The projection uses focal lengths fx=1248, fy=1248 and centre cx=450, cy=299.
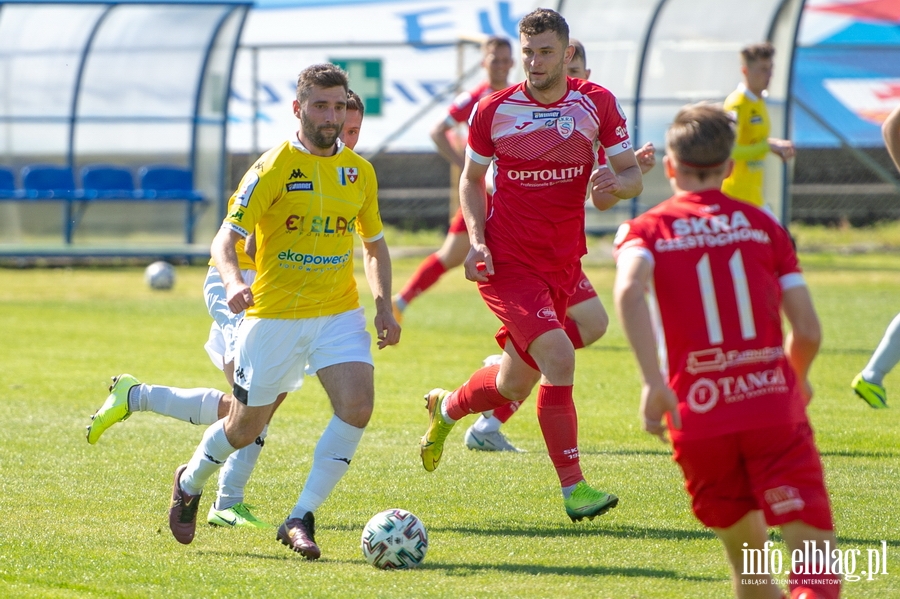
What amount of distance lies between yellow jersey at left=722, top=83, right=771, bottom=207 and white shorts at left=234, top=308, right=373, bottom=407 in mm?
5652

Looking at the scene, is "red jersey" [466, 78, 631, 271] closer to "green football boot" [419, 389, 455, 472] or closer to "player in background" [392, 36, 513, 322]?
"green football boot" [419, 389, 455, 472]

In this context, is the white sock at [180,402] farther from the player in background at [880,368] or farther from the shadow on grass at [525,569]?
the player in background at [880,368]

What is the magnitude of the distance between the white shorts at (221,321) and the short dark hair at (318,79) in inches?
46.3

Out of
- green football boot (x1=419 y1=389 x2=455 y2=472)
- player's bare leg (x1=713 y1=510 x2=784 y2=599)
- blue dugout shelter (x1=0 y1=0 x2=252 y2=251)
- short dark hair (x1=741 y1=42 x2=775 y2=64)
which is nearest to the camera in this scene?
player's bare leg (x1=713 y1=510 x2=784 y2=599)

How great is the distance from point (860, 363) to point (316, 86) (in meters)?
6.54

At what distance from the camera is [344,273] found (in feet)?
17.0

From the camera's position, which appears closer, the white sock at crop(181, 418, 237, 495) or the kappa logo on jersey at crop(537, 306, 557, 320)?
the white sock at crop(181, 418, 237, 495)

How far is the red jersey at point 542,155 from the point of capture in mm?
5629

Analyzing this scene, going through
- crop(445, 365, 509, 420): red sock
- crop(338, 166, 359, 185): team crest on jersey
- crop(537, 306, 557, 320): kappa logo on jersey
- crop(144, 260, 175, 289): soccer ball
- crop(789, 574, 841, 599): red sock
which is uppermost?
crop(338, 166, 359, 185): team crest on jersey

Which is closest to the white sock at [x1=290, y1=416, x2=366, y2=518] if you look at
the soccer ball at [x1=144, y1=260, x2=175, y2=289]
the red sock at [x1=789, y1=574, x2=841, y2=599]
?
the red sock at [x1=789, y1=574, x2=841, y2=599]

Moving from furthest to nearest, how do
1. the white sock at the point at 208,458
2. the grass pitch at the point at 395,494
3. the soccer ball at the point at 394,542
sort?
the white sock at the point at 208,458 → the soccer ball at the point at 394,542 → the grass pitch at the point at 395,494

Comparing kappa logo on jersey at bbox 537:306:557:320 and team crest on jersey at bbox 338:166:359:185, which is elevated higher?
team crest on jersey at bbox 338:166:359:185

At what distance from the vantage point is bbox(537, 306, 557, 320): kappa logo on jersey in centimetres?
553

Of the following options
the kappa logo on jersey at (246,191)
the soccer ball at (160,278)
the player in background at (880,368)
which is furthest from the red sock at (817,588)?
the soccer ball at (160,278)
